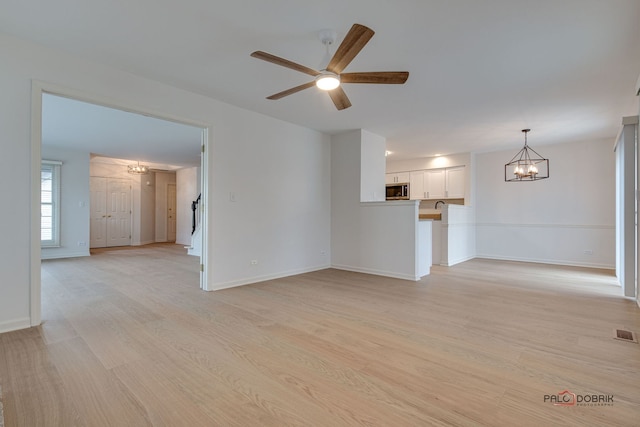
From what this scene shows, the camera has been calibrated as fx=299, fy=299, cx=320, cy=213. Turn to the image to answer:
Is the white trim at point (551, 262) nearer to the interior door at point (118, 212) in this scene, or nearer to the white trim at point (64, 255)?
the white trim at point (64, 255)

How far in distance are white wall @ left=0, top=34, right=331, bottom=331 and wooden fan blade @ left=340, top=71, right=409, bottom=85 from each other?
2138 mm

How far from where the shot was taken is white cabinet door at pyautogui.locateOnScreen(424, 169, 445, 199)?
748 centimetres

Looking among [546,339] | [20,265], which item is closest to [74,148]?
[20,265]

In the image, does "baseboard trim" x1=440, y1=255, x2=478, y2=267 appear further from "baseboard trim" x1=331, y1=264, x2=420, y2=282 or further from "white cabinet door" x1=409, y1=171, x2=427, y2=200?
"white cabinet door" x1=409, y1=171, x2=427, y2=200

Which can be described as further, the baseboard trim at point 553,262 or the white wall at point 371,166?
the baseboard trim at point 553,262

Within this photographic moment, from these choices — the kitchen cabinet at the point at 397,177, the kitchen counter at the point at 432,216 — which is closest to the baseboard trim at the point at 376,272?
the kitchen counter at the point at 432,216

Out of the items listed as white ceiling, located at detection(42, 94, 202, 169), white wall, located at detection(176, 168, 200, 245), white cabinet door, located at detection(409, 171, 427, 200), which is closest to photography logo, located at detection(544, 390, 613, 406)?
white ceiling, located at detection(42, 94, 202, 169)

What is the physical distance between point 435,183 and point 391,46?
18.0ft

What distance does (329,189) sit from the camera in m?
5.72

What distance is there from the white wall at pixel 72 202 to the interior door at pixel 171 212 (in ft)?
10.6

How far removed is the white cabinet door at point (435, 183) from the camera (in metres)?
7.48

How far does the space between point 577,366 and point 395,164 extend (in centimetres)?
680

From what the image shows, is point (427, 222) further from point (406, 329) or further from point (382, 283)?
point (406, 329)

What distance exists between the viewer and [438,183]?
753cm
